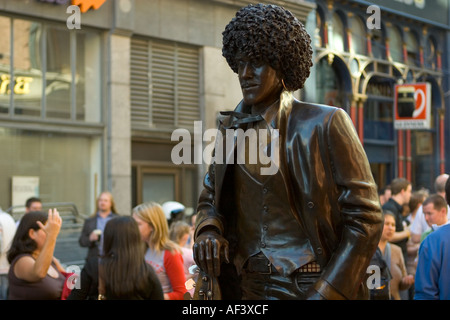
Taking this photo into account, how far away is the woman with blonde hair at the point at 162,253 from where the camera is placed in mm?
6617

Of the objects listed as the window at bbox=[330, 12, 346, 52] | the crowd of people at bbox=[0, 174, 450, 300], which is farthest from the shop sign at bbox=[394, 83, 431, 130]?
the crowd of people at bbox=[0, 174, 450, 300]

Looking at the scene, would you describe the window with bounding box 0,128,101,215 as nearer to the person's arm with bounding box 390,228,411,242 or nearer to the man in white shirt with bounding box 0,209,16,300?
the man in white shirt with bounding box 0,209,16,300

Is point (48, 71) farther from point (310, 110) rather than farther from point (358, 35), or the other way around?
point (310, 110)

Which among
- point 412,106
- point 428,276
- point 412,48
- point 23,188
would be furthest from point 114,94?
point 412,48

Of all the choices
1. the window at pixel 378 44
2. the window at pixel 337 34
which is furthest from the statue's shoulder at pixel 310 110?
the window at pixel 378 44

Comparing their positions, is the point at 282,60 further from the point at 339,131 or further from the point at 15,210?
the point at 15,210

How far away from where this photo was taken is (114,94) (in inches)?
603

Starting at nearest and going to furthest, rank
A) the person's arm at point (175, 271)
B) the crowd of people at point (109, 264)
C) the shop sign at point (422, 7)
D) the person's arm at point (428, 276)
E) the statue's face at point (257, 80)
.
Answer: the statue's face at point (257, 80) < the person's arm at point (428, 276) < the crowd of people at point (109, 264) < the person's arm at point (175, 271) < the shop sign at point (422, 7)

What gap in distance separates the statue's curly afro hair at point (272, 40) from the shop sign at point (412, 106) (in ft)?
58.5

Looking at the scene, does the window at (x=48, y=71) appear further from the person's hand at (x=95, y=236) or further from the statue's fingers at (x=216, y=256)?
the statue's fingers at (x=216, y=256)

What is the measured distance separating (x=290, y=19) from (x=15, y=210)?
37.3 feet

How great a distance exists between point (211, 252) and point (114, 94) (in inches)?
500

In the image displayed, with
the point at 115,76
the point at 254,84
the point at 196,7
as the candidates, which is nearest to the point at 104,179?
the point at 115,76

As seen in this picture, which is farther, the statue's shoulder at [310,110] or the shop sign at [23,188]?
the shop sign at [23,188]
